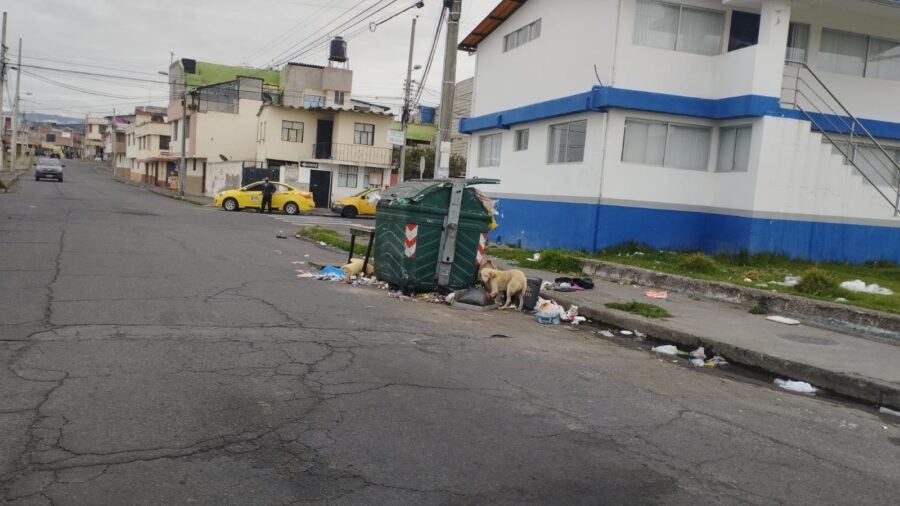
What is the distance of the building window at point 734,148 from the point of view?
51.8 ft

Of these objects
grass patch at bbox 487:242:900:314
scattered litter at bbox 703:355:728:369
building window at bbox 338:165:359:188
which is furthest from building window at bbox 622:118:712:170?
building window at bbox 338:165:359:188

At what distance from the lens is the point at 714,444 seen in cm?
511

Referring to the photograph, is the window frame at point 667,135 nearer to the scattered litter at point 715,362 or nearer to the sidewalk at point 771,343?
the sidewalk at point 771,343

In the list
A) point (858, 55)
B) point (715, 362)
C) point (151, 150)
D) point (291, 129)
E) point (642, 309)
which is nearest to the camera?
point (715, 362)

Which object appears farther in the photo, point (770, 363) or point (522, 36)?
point (522, 36)

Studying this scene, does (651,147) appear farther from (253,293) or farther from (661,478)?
(661,478)

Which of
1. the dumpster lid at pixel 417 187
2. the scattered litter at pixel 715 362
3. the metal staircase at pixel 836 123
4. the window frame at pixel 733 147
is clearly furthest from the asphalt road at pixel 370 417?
the metal staircase at pixel 836 123

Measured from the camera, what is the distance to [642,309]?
409 inches

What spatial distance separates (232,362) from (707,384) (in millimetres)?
4609

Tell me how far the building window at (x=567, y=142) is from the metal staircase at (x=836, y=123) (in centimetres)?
469

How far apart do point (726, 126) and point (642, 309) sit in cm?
806

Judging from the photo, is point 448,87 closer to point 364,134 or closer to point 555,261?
point 555,261

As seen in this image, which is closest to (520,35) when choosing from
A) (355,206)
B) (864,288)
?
(864,288)

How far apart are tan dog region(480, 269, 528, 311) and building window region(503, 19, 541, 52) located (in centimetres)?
1019
